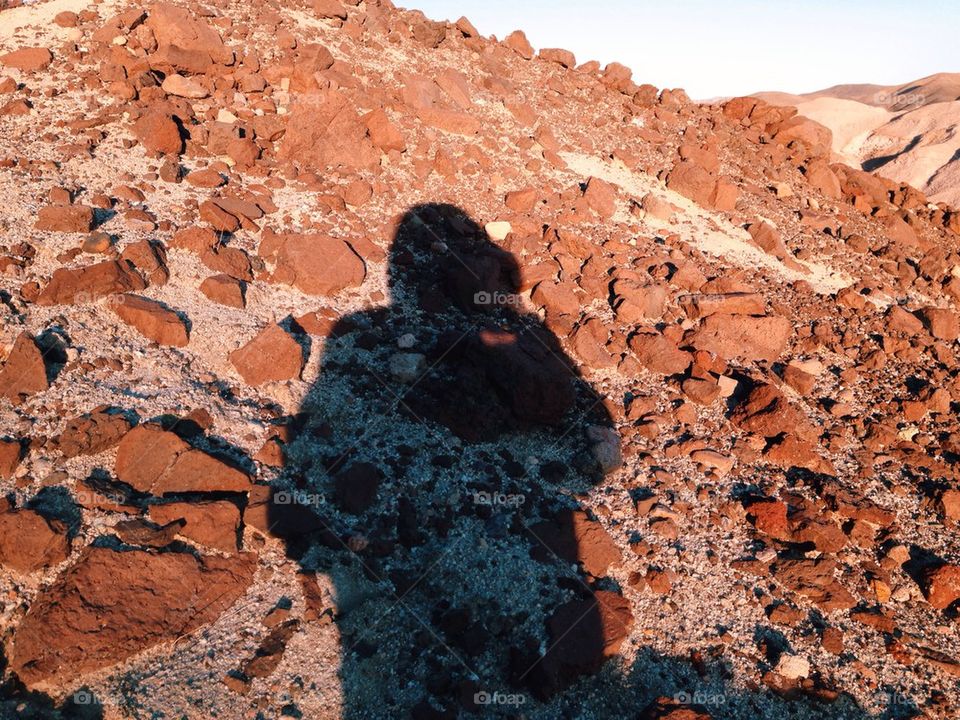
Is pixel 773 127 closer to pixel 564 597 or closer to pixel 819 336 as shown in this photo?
pixel 819 336

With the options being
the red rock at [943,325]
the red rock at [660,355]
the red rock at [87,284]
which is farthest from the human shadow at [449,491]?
the red rock at [943,325]

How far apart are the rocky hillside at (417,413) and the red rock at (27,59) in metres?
0.03

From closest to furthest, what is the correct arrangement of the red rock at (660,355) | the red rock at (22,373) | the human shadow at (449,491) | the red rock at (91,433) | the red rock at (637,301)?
1. the human shadow at (449,491)
2. the red rock at (91,433)
3. the red rock at (22,373)
4. the red rock at (660,355)
5. the red rock at (637,301)

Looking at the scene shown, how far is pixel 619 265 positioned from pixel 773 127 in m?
7.85

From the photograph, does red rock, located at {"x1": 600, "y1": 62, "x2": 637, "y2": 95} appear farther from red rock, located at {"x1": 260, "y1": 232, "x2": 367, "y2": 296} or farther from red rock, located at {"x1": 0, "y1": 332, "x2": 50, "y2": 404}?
red rock, located at {"x1": 0, "y1": 332, "x2": 50, "y2": 404}

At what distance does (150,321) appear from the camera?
5.84 m

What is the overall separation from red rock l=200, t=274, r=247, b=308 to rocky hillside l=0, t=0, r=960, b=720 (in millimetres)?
22

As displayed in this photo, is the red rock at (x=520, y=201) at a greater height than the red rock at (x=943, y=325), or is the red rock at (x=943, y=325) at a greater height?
the red rock at (x=943, y=325)

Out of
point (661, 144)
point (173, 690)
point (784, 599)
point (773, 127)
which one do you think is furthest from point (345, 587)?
point (773, 127)

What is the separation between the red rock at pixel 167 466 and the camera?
4.78 meters

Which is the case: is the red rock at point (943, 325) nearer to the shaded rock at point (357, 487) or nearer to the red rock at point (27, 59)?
the shaded rock at point (357, 487)

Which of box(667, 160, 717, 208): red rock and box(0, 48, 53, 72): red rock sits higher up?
box(667, 160, 717, 208): red rock

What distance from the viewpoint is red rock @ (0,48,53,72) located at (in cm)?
875

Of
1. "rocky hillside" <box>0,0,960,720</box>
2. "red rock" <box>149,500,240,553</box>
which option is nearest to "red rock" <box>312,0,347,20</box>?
"rocky hillside" <box>0,0,960,720</box>
